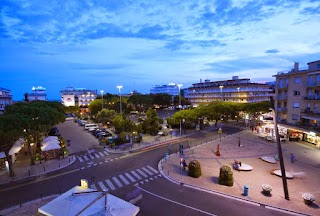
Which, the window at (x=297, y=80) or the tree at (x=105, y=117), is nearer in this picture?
the window at (x=297, y=80)

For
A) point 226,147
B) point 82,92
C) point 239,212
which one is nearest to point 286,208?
point 239,212

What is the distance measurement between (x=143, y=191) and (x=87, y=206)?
29.4 ft

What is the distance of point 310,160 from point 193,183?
18749 millimetres

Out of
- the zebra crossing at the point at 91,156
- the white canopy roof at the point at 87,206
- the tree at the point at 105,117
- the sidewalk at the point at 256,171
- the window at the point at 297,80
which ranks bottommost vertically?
the sidewalk at the point at 256,171

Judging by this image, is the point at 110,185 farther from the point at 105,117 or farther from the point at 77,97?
the point at 77,97

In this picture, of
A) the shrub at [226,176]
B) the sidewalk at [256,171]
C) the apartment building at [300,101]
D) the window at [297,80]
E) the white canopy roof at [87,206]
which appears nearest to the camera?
the white canopy roof at [87,206]

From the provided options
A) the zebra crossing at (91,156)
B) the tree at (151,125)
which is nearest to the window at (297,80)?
the tree at (151,125)

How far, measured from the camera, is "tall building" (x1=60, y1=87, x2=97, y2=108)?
400 ft

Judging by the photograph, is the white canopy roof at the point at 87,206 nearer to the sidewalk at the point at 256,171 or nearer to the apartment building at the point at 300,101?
the sidewalk at the point at 256,171

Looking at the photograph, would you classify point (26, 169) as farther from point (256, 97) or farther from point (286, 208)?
point (256, 97)

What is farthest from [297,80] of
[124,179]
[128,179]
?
[124,179]

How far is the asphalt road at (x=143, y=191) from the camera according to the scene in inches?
625

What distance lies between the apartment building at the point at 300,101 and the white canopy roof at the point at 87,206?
116ft

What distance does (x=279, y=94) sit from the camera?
42969 millimetres
